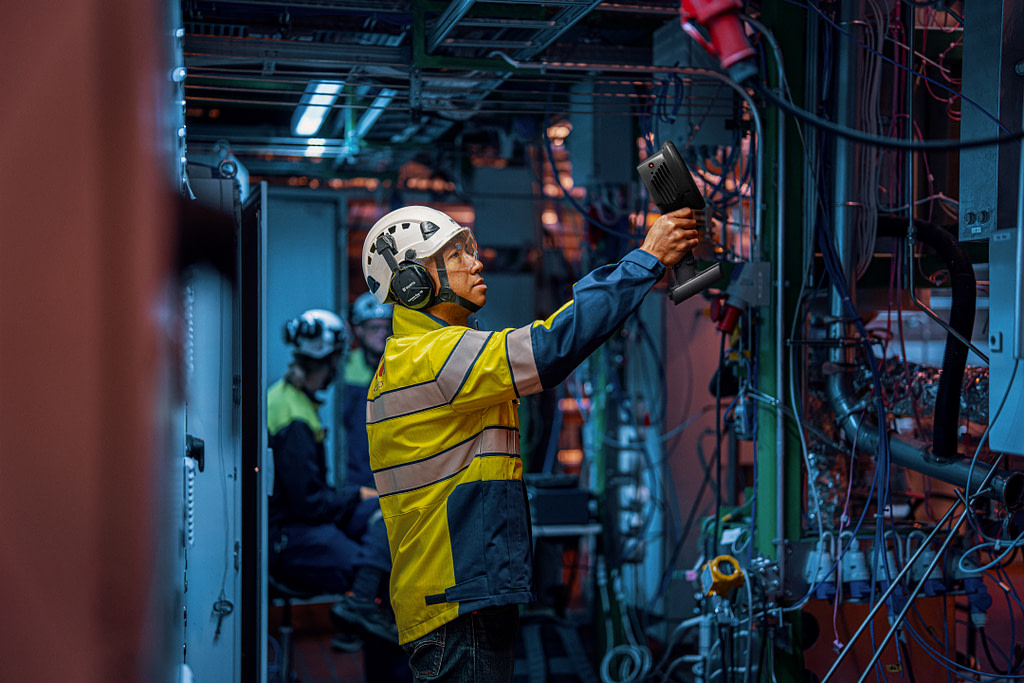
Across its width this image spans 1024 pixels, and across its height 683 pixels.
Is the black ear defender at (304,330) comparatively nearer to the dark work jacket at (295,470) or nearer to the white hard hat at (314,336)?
the white hard hat at (314,336)

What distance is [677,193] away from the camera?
2324 millimetres

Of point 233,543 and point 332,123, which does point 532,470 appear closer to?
point 332,123

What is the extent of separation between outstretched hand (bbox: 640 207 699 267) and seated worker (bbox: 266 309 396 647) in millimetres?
2816

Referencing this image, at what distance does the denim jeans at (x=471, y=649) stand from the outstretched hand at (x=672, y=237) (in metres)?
1.03

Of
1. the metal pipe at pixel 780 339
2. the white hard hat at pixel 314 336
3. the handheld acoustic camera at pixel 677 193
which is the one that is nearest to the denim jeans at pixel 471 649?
the handheld acoustic camera at pixel 677 193

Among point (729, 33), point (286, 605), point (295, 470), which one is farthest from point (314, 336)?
point (729, 33)

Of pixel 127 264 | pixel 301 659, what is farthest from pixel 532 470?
pixel 127 264

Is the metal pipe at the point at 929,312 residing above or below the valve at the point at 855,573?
above

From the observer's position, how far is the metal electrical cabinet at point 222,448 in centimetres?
327

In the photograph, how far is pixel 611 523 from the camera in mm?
5508

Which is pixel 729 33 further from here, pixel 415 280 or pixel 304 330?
pixel 304 330

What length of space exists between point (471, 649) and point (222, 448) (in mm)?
1402

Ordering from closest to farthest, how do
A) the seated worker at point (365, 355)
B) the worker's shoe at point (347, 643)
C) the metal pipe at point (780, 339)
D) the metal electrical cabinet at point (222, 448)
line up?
the metal electrical cabinet at point (222, 448)
the metal pipe at point (780, 339)
the worker's shoe at point (347, 643)
the seated worker at point (365, 355)

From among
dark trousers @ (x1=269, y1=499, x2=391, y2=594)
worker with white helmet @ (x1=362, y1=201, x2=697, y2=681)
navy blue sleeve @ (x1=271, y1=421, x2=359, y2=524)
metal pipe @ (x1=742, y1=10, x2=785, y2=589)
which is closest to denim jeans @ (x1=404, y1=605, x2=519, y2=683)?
worker with white helmet @ (x1=362, y1=201, x2=697, y2=681)
